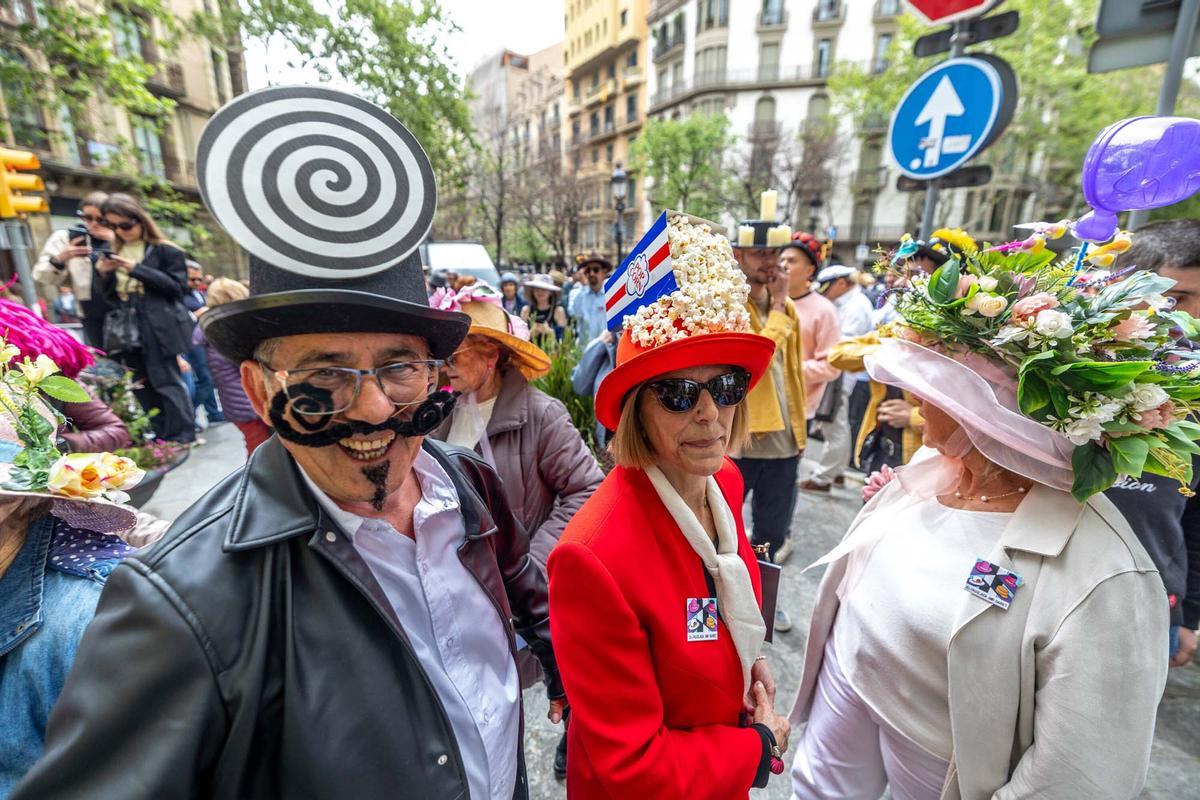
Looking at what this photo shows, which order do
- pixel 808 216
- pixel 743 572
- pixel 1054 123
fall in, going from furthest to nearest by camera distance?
pixel 808 216 < pixel 1054 123 < pixel 743 572

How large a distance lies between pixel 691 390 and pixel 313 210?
1.03 m

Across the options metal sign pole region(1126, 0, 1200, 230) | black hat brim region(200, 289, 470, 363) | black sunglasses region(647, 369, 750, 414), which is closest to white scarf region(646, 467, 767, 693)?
black sunglasses region(647, 369, 750, 414)

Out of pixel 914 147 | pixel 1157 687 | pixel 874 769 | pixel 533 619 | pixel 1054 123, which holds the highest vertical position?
pixel 1054 123

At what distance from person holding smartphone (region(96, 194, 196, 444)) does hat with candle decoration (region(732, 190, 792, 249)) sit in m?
5.24

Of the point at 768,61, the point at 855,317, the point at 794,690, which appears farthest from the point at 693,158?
the point at 794,690

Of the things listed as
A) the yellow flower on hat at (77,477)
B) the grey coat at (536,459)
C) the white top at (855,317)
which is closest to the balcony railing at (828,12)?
the white top at (855,317)

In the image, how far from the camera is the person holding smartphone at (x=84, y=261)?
434 cm

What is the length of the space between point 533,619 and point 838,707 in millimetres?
1121

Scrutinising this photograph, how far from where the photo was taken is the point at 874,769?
173cm

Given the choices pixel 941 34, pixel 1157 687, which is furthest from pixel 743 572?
pixel 941 34

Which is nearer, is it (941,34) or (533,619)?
(533,619)

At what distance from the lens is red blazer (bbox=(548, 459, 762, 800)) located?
4.21ft

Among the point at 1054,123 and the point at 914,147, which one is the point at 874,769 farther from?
the point at 1054,123

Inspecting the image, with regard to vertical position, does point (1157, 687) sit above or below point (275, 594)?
below
